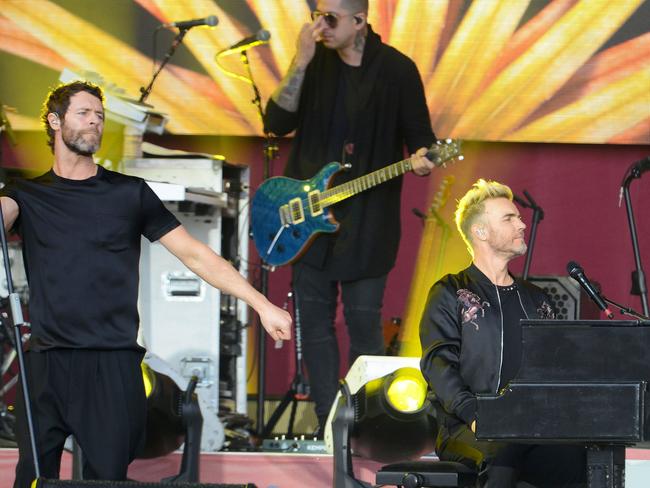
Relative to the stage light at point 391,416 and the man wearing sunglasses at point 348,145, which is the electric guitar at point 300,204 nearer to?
the man wearing sunglasses at point 348,145

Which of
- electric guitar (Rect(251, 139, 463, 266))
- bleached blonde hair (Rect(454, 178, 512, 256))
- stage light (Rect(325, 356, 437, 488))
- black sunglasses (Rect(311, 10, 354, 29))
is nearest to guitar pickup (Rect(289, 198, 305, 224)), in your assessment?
electric guitar (Rect(251, 139, 463, 266))

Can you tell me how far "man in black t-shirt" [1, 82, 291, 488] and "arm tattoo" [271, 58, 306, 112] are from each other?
181cm

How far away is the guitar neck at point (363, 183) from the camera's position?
205 inches

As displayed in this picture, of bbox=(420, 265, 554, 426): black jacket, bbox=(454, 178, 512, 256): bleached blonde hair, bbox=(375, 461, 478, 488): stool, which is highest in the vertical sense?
bbox=(454, 178, 512, 256): bleached blonde hair

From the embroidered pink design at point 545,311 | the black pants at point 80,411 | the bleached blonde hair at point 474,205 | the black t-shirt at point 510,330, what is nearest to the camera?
the black pants at point 80,411

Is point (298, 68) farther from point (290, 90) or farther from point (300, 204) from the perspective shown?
point (300, 204)

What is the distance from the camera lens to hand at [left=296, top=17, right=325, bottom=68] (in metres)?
5.20

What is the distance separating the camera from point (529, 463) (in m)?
3.71

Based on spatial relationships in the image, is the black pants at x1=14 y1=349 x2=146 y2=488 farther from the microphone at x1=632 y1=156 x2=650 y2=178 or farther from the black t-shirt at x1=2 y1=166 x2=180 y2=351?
the microphone at x1=632 y1=156 x2=650 y2=178

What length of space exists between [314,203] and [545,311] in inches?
65.0

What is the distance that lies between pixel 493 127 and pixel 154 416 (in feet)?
9.15

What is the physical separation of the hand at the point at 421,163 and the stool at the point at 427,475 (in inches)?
67.8

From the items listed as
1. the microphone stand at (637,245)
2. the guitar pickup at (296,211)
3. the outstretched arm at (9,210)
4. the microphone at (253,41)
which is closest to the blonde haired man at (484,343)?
the outstretched arm at (9,210)


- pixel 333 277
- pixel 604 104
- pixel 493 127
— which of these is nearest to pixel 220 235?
pixel 333 277
